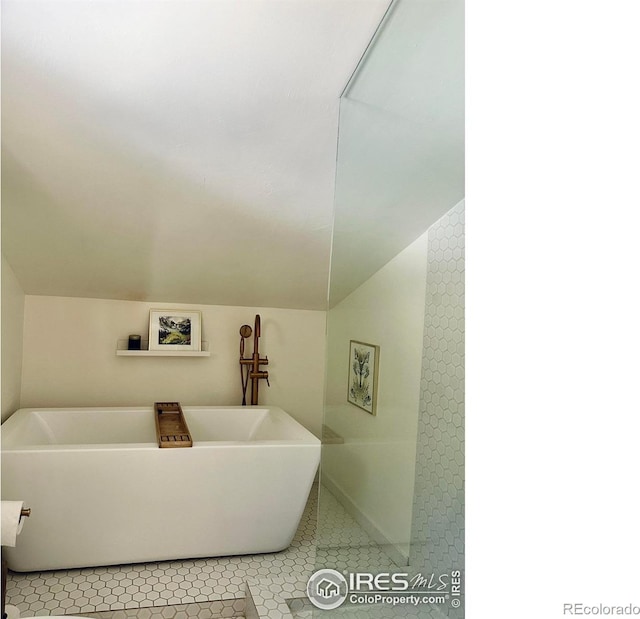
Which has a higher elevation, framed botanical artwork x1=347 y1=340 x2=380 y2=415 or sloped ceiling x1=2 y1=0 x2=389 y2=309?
sloped ceiling x1=2 y1=0 x2=389 y2=309

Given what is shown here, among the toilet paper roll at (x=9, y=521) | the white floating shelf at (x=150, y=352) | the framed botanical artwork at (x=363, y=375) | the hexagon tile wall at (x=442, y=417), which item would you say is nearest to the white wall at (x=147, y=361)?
the white floating shelf at (x=150, y=352)

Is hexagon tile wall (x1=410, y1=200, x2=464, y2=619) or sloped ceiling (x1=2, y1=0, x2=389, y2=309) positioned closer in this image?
hexagon tile wall (x1=410, y1=200, x2=464, y2=619)

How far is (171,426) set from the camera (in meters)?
2.99

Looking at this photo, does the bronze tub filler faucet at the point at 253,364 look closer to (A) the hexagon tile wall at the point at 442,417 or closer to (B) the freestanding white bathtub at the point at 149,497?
(B) the freestanding white bathtub at the point at 149,497

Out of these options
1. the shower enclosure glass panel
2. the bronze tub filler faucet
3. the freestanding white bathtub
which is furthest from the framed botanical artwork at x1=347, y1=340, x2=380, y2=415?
the bronze tub filler faucet

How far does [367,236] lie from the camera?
1913mm

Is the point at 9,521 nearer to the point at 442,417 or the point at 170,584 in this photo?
the point at 170,584

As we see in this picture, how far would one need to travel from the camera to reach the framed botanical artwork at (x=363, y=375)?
5.51 ft

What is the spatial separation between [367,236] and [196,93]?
2.52ft

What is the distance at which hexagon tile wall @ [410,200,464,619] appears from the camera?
0.94 m

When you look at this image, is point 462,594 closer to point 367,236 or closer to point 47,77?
point 367,236

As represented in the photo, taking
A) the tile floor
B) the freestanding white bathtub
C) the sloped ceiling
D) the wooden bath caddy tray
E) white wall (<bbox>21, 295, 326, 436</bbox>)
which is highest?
the sloped ceiling

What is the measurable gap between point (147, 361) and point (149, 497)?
123cm

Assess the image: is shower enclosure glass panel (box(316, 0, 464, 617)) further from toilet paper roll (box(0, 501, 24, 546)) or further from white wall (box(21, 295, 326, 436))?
white wall (box(21, 295, 326, 436))
